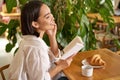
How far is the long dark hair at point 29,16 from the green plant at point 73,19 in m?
0.76

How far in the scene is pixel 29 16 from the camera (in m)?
1.40

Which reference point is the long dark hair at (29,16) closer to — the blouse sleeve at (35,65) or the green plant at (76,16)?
the blouse sleeve at (35,65)

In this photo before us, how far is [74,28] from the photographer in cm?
235

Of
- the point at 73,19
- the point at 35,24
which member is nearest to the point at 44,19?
the point at 35,24

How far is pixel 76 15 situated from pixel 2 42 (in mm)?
2962

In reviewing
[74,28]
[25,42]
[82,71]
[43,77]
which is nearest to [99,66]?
[82,71]

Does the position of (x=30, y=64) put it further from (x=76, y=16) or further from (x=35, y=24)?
(x=76, y=16)

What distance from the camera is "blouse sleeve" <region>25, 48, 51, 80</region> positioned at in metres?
1.35

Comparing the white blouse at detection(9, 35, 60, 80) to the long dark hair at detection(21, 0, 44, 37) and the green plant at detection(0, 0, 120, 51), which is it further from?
the green plant at detection(0, 0, 120, 51)

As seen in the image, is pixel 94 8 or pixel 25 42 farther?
pixel 94 8

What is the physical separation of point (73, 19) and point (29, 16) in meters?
0.93

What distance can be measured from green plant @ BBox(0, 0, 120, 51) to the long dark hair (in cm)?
76

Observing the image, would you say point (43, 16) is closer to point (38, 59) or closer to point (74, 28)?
point (38, 59)

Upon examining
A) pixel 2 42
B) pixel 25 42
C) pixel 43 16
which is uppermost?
pixel 43 16
